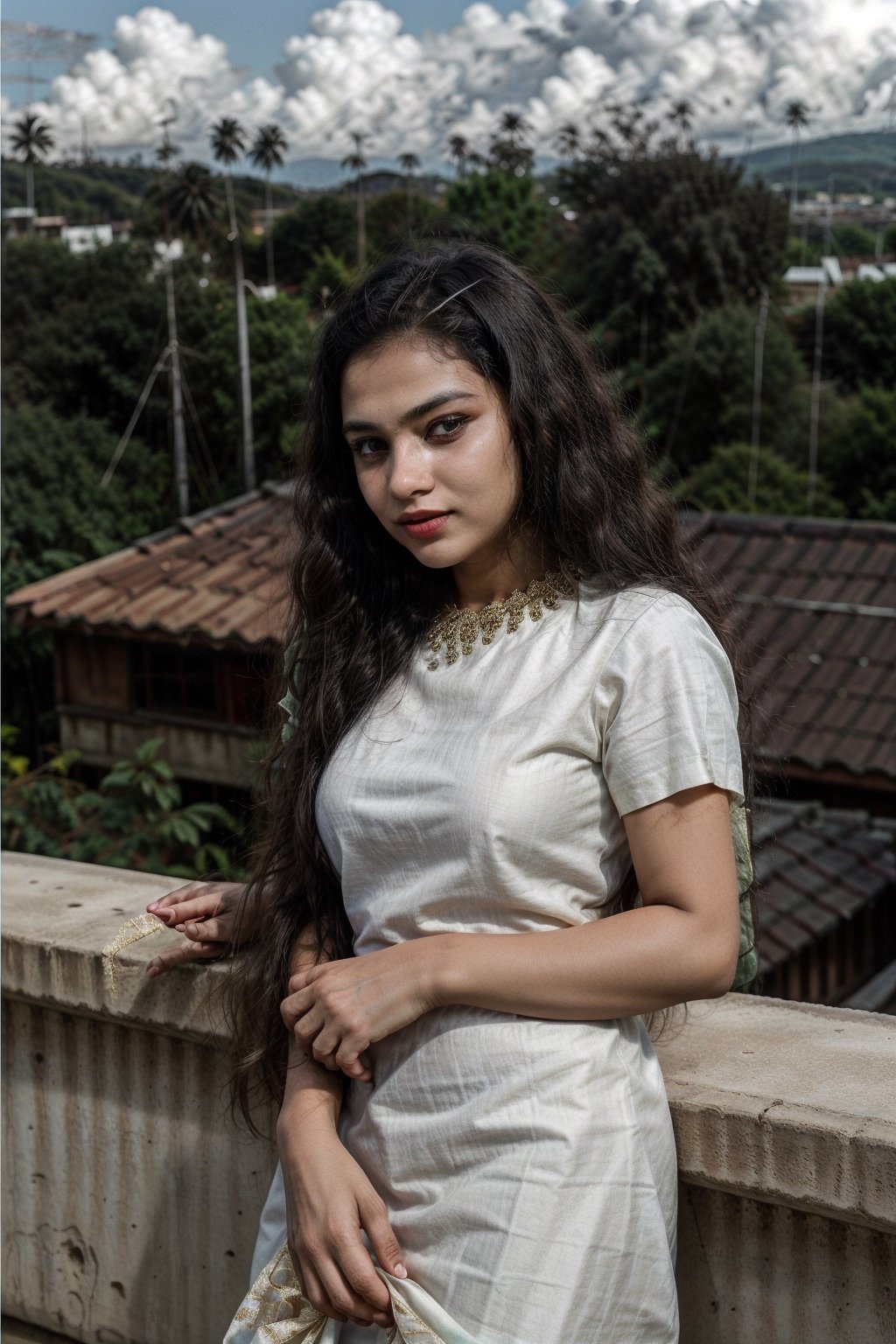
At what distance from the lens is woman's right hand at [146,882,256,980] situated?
→ 1.48 metres

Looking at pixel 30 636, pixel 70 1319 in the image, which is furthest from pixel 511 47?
pixel 70 1319

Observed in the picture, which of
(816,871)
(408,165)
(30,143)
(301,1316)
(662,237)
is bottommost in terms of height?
(816,871)

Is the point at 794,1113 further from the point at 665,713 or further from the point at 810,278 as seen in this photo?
the point at 810,278

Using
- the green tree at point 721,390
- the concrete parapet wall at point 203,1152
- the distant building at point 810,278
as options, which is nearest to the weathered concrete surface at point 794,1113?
the concrete parapet wall at point 203,1152

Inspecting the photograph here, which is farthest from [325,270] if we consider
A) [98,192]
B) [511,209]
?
[511,209]

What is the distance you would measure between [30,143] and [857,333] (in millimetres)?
17125

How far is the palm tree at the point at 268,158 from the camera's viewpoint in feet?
87.2

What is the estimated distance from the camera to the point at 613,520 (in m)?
1.26

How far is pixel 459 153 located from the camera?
31.1 meters

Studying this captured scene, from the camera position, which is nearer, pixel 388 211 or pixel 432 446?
pixel 432 446

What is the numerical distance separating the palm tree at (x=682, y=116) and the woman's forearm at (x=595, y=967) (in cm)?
3386

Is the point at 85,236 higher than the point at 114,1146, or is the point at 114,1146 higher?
the point at 85,236

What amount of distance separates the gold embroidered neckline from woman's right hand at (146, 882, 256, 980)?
365 mm

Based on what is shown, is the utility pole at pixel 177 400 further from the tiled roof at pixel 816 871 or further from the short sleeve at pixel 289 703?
the short sleeve at pixel 289 703
